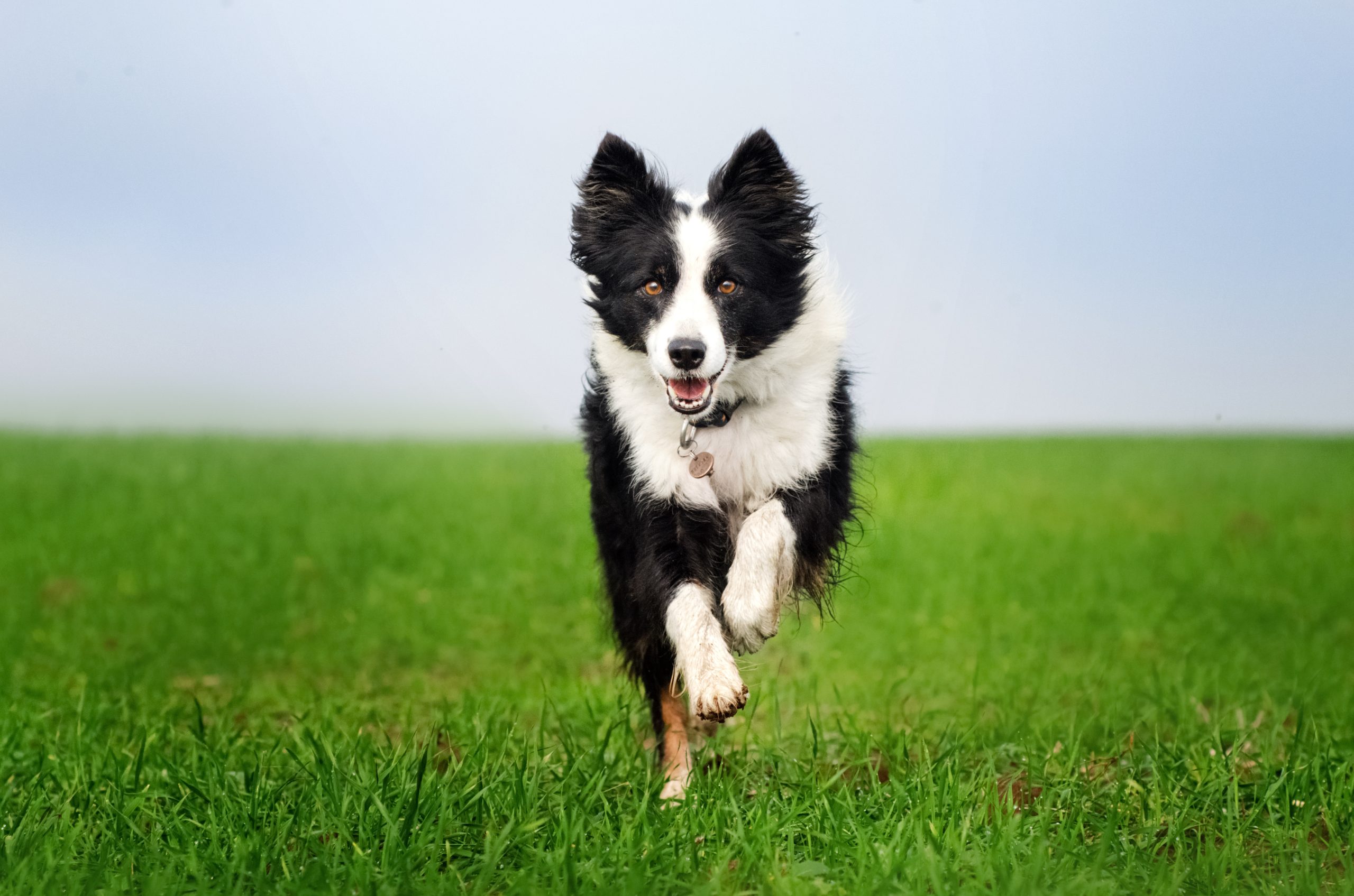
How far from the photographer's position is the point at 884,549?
10.4 metres

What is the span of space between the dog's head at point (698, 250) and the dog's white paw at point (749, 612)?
0.55 metres

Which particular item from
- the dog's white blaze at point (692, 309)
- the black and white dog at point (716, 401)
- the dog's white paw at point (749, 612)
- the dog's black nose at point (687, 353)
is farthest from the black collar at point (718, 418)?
the dog's white paw at point (749, 612)

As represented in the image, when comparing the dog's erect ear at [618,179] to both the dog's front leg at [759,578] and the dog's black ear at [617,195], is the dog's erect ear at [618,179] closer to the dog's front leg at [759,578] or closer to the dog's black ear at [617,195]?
the dog's black ear at [617,195]

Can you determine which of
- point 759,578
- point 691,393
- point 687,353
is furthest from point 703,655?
point 687,353

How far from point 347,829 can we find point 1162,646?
6.53 meters

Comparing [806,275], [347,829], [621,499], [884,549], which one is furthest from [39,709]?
[884,549]

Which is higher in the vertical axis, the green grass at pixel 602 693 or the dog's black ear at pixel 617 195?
the dog's black ear at pixel 617 195

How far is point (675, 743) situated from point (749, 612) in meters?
0.98

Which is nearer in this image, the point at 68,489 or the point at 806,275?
the point at 806,275

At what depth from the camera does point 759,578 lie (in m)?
3.62

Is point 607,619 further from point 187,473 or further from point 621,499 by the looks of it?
point 187,473

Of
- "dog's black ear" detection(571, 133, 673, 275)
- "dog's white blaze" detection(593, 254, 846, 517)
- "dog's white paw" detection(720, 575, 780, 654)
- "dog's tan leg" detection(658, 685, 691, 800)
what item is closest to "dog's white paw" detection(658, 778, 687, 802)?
"dog's tan leg" detection(658, 685, 691, 800)

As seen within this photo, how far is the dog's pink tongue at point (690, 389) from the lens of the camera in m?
3.63

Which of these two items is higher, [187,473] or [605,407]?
[605,407]
